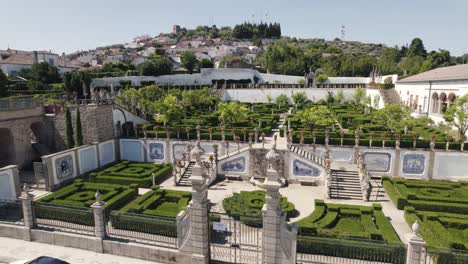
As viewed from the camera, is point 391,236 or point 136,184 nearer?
point 391,236

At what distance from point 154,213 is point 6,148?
17179 mm

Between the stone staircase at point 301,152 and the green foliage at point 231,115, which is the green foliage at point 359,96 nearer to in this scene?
the green foliage at point 231,115

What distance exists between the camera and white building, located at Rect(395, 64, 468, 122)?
103ft

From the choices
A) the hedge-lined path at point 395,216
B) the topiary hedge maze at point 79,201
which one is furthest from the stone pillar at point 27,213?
the hedge-lined path at point 395,216

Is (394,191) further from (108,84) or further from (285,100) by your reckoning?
(108,84)

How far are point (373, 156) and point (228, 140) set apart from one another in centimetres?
1218

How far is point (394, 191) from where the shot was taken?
791 inches

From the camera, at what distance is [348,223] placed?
16000 millimetres

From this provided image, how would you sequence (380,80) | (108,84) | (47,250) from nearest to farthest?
(47,250), (380,80), (108,84)

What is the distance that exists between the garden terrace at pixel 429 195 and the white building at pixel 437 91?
1417 centimetres

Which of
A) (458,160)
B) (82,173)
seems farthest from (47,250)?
(458,160)

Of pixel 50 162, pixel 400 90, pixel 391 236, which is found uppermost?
pixel 400 90

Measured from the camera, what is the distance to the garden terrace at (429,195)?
1759cm

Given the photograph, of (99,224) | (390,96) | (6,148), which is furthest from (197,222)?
(390,96)
